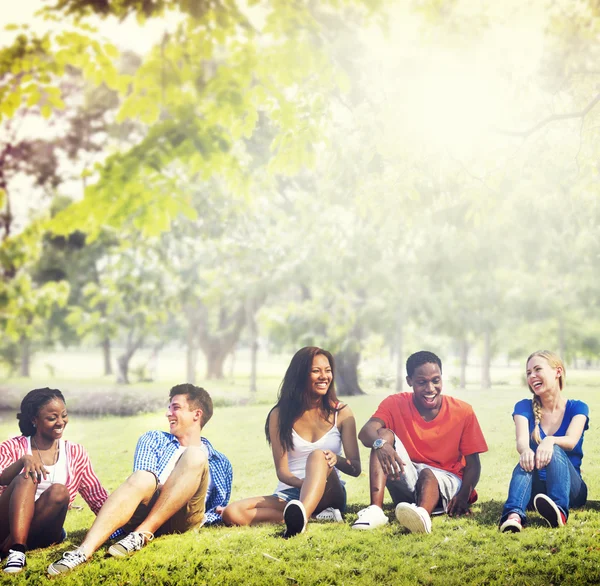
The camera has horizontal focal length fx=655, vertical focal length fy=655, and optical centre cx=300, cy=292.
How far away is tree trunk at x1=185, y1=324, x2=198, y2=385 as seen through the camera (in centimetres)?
590

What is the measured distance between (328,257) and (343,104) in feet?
5.42

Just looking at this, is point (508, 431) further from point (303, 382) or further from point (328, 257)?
point (328, 257)

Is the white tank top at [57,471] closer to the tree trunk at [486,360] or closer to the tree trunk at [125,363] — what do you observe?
the tree trunk at [125,363]

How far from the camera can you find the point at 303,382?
4.32 metres

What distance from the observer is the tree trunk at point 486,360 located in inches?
248

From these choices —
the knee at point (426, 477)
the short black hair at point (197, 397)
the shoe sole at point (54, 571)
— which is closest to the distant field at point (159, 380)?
the short black hair at point (197, 397)

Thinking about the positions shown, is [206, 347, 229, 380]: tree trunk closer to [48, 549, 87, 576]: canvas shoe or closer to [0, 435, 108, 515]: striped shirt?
[0, 435, 108, 515]: striped shirt

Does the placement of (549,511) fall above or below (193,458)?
below

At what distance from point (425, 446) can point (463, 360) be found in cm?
261

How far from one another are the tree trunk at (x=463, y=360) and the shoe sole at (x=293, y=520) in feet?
9.53

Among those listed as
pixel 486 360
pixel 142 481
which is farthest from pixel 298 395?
pixel 486 360

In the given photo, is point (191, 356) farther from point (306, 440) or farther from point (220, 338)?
point (306, 440)

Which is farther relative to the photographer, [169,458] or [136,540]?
[169,458]

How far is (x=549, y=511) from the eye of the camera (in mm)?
4008
